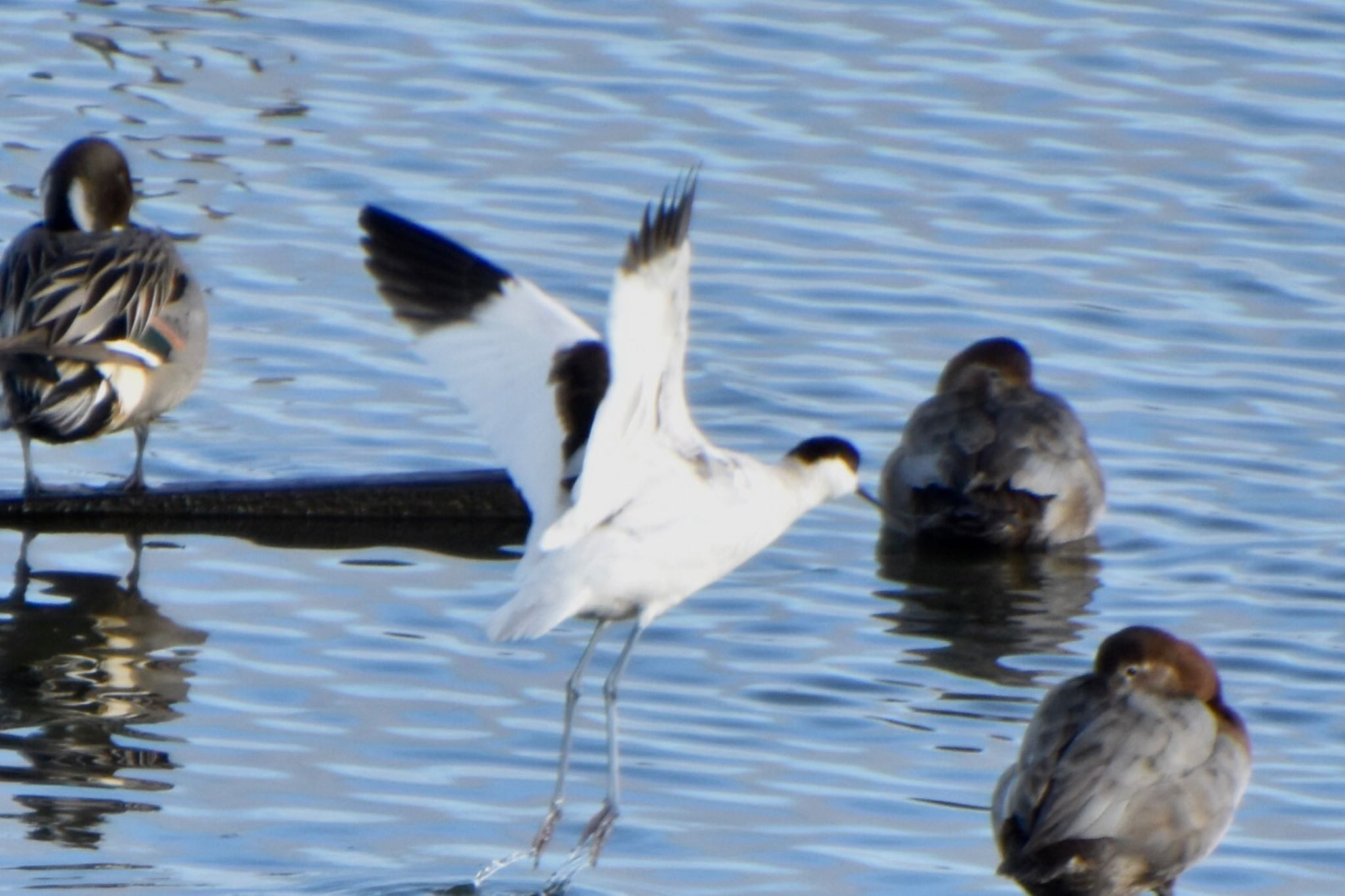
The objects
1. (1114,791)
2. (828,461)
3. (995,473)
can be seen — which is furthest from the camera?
(995,473)

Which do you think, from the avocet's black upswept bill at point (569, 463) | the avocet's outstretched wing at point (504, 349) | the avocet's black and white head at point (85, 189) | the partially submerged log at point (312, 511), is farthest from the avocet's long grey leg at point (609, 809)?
the avocet's black and white head at point (85, 189)

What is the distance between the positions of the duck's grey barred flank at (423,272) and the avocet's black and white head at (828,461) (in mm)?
1103

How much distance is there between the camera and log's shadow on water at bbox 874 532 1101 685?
944cm

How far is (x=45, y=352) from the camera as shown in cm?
970

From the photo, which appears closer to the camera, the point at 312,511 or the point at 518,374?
the point at 518,374

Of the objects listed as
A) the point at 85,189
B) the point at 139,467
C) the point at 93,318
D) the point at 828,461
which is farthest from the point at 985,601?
→ the point at 85,189

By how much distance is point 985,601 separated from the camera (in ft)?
33.6

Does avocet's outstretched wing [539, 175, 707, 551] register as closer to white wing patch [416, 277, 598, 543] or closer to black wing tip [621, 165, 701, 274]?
black wing tip [621, 165, 701, 274]

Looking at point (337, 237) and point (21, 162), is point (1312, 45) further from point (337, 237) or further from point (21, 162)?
point (21, 162)

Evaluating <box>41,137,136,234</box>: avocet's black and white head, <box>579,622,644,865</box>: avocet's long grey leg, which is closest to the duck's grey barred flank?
<box>579,622,644,865</box>: avocet's long grey leg

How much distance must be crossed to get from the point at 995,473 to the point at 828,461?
10.2ft

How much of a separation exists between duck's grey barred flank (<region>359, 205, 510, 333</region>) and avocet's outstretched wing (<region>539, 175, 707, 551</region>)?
2.22 feet

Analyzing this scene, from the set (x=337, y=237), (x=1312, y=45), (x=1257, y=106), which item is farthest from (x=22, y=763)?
(x=1312, y=45)

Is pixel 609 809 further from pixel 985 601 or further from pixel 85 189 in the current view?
pixel 85 189
